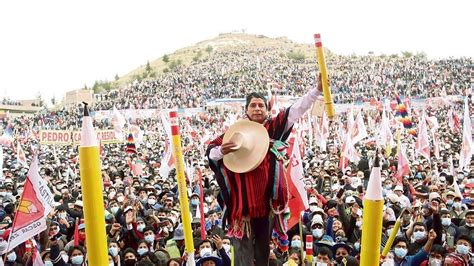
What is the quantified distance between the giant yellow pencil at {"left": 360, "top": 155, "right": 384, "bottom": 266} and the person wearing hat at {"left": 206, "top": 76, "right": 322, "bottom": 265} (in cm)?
179

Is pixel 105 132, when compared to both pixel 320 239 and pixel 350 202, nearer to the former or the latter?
pixel 350 202

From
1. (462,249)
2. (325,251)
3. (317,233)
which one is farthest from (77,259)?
(462,249)

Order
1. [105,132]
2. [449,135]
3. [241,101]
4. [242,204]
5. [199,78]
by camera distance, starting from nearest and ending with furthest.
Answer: [242,204] → [105,132] → [449,135] → [241,101] → [199,78]

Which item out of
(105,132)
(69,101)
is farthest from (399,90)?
(69,101)

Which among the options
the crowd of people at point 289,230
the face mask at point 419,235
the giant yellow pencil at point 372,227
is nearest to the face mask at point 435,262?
the crowd of people at point 289,230

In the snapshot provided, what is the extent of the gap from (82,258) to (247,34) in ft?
330

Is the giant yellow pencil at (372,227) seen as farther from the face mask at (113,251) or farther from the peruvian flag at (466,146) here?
the peruvian flag at (466,146)

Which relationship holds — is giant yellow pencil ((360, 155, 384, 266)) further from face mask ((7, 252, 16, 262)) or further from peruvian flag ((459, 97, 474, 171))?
peruvian flag ((459, 97, 474, 171))

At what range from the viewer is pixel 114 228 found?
276 inches

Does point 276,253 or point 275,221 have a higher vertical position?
point 275,221

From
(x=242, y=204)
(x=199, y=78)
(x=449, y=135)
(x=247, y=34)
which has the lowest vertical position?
(x=449, y=135)

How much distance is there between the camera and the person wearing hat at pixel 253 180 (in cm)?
361

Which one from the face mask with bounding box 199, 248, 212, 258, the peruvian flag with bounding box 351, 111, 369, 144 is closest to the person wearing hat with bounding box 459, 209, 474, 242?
the face mask with bounding box 199, 248, 212, 258

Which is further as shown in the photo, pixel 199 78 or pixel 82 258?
pixel 199 78
